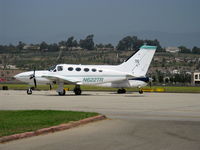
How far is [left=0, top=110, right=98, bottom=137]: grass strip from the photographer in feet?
43.3

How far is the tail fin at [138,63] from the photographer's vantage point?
43.3 m

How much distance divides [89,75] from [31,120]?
26090 mm

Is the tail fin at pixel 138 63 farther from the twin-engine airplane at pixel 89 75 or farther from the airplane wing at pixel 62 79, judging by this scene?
the airplane wing at pixel 62 79

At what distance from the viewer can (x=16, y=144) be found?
11469 mm

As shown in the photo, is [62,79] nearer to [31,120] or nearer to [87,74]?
[87,74]

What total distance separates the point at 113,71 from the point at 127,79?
202 cm

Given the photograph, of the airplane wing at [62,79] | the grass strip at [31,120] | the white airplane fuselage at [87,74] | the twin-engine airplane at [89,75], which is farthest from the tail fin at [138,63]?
the grass strip at [31,120]

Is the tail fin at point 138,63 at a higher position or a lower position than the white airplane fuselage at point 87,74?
higher

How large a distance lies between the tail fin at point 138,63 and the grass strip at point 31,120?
25.3m

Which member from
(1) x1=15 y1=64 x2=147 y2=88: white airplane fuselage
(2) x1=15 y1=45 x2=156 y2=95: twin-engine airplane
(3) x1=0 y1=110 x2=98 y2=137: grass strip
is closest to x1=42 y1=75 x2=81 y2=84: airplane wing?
(2) x1=15 y1=45 x2=156 y2=95: twin-engine airplane

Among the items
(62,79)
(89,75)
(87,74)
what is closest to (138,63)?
(89,75)

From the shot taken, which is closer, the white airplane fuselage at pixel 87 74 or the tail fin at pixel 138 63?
the white airplane fuselage at pixel 87 74

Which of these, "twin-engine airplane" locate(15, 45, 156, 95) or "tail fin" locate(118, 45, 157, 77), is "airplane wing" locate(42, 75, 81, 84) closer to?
"twin-engine airplane" locate(15, 45, 156, 95)

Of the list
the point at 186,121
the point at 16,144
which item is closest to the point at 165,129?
the point at 186,121
